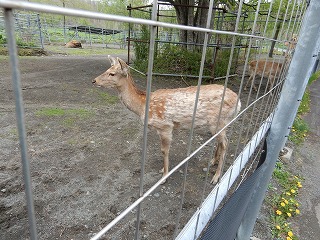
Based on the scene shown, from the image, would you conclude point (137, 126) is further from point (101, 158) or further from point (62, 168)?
point (62, 168)

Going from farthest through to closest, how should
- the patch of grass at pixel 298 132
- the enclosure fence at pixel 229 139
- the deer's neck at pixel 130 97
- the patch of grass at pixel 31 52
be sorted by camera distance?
the patch of grass at pixel 31 52, the patch of grass at pixel 298 132, the deer's neck at pixel 130 97, the enclosure fence at pixel 229 139

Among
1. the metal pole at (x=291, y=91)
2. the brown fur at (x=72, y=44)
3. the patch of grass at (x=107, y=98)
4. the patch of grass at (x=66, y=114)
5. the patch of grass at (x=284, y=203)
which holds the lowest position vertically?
the patch of grass at (x=284, y=203)

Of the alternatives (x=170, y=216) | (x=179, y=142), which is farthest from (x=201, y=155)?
(x=170, y=216)

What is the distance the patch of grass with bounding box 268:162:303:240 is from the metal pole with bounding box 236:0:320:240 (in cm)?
91

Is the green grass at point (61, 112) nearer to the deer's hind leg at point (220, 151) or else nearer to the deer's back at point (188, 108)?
the deer's back at point (188, 108)

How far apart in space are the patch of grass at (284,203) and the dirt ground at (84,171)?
0.89m

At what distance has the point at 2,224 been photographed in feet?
7.76

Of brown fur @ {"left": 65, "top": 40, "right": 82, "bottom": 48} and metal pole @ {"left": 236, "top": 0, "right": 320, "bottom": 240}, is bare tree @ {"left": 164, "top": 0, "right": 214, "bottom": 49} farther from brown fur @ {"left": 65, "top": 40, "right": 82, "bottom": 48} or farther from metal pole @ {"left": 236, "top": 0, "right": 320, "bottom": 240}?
brown fur @ {"left": 65, "top": 40, "right": 82, "bottom": 48}

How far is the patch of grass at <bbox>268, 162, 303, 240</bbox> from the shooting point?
2801 millimetres

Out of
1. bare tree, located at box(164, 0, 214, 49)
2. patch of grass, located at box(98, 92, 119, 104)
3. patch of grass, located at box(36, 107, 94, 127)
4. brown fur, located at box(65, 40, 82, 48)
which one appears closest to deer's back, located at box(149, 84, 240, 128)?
patch of grass, located at box(36, 107, 94, 127)

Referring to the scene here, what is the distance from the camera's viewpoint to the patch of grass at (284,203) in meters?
2.80

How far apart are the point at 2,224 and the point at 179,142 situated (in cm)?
283

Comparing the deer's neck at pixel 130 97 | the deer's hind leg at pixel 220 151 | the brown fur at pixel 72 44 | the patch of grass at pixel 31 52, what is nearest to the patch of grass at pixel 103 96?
the deer's neck at pixel 130 97

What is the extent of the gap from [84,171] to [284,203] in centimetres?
265
